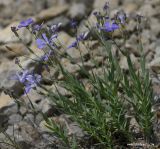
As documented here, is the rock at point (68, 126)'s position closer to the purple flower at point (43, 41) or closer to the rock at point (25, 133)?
the rock at point (25, 133)

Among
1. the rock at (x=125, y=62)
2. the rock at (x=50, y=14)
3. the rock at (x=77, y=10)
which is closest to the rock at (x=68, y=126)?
the rock at (x=125, y=62)

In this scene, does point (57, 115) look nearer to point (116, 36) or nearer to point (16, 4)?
point (116, 36)

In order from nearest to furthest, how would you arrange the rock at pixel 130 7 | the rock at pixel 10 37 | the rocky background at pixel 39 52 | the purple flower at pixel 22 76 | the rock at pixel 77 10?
the purple flower at pixel 22 76 → the rocky background at pixel 39 52 → the rock at pixel 10 37 → the rock at pixel 130 7 → the rock at pixel 77 10

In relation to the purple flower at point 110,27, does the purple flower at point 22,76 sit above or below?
below

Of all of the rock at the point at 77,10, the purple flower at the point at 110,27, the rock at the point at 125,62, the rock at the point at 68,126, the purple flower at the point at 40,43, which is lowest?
the rock at the point at 68,126

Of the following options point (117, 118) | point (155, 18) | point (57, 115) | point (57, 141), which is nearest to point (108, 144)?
point (117, 118)

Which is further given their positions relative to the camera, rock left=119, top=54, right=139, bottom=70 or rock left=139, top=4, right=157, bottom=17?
rock left=139, top=4, right=157, bottom=17

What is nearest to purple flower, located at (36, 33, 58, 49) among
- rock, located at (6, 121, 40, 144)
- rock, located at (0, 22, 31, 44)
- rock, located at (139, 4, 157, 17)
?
rock, located at (6, 121, 40, 144)

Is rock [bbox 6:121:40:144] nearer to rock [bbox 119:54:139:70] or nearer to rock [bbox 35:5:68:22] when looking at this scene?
rock [bbox 119:54:139:70]

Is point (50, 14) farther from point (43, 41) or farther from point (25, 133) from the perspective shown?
point (43, 41)
